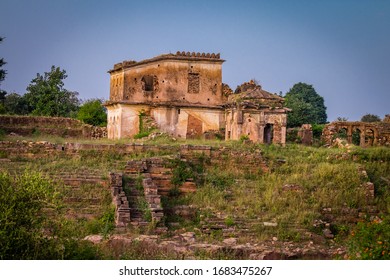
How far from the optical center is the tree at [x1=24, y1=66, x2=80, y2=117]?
4409cm

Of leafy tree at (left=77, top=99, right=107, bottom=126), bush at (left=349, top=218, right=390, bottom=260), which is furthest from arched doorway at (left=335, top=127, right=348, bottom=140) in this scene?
bush at (left=349, top=218, right=390, bottom=260)

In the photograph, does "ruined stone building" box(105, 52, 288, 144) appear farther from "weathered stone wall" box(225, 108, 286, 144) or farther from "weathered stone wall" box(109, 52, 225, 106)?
"weathered stone wall" box(225, 108, 286, 144)

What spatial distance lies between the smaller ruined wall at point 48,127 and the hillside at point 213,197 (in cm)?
896

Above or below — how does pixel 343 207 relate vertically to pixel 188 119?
below

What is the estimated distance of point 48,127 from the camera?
33.9m

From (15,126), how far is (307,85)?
84.9ft

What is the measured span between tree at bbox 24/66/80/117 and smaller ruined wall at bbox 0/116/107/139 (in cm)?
918

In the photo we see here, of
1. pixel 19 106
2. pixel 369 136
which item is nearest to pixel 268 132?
pixel 369 136

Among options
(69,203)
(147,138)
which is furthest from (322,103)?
(69,203)

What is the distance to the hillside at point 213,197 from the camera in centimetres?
1750

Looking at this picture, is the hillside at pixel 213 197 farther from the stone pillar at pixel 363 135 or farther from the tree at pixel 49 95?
the tree at pixel 49 95

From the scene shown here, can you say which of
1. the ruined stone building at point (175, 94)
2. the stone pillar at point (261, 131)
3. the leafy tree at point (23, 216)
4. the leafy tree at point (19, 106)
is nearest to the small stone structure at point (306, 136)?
the stone pillar at point (261, 131)

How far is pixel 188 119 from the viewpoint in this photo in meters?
31.8

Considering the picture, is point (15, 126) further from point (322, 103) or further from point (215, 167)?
point (322, 103)
